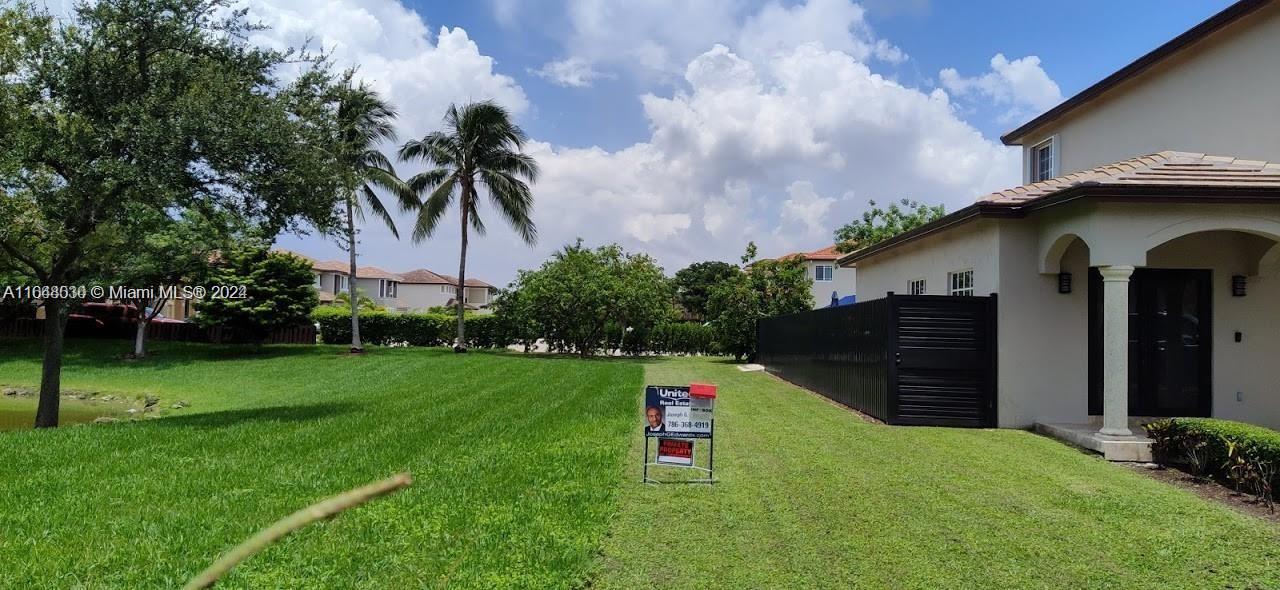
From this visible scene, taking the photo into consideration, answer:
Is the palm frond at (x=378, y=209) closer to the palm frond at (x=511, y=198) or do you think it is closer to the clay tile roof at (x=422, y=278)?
the palm frond at (x=511, y=198)

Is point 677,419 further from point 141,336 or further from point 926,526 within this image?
point 141,336

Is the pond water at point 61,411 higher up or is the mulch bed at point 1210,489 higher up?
the mulch bed at point 1210,489

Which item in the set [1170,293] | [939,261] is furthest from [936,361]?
[1170,293]

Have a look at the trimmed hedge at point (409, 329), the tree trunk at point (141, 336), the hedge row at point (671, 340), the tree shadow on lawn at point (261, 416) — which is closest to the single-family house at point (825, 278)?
the hedge row at point (671, 340)

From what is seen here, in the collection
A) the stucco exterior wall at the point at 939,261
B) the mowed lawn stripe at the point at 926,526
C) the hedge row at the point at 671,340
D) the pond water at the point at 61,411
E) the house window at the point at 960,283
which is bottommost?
the pond water at the point at 61,411

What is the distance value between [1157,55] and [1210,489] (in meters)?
7.53

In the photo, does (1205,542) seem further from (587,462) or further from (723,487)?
(587,462)

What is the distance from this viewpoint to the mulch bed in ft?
20.8

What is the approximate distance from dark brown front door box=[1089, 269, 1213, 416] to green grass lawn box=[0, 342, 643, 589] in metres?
7.30

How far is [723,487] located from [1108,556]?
9.99ft

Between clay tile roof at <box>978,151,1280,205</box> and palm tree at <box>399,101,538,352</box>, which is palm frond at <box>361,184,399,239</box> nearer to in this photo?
palm tree at <box>399,101,538,352</box>

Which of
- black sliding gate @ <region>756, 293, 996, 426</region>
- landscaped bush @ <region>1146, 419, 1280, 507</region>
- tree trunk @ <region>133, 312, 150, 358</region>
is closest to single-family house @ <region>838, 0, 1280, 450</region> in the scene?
black sliding gate @ <region>756, 293, 996, 426</region>

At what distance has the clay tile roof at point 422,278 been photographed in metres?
70.6

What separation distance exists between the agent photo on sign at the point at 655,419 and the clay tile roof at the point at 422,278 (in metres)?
66.2
